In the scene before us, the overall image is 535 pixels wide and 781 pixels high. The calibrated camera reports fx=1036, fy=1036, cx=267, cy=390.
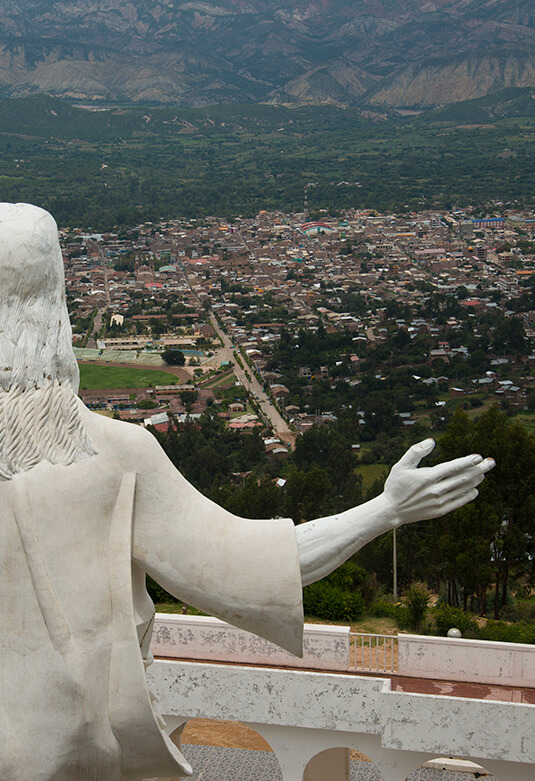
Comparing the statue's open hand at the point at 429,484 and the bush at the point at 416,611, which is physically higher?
the statue's open hand at the point at 429,484

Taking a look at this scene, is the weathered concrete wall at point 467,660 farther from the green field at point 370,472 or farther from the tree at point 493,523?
the green field at point 370,472

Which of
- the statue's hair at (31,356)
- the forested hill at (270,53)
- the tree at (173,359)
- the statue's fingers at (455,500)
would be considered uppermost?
the statue's hair at (31,356)

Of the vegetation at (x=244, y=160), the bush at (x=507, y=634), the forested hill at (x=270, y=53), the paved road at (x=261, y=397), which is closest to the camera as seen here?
the bush at (x=507, y=634)

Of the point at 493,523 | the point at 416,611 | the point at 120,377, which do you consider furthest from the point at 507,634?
the point at 120,377

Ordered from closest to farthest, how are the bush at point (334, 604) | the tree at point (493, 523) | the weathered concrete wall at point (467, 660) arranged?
1. the weathered concrete wall at point (467, 660)
2. the bush at point (334, 604)
3. the tree at point (493, 523)

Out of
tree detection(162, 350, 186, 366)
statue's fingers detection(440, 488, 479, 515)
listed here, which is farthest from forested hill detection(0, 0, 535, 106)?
statue's fingers detection(440, 488, 479, 515)

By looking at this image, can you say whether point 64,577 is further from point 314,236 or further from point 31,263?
point 314,236

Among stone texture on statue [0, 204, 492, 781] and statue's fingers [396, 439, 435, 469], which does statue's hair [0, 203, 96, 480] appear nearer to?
stone texture on statue [0, 204, 492, 781]

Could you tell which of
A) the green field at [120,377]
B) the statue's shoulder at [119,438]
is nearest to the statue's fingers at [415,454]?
the statue's shoulder at [119,438]

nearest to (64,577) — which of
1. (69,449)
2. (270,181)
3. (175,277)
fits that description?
(69,449)
